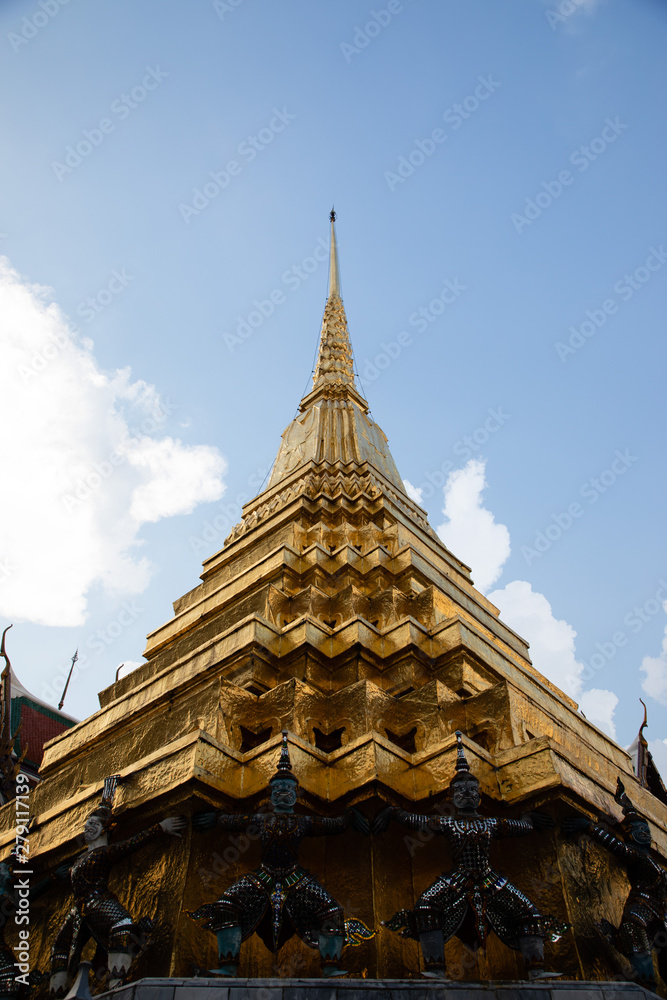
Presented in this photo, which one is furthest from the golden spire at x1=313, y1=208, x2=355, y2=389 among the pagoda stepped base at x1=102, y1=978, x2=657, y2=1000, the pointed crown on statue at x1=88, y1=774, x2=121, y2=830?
the pagoda stepped base at x1=102, y1=978, x2=657, y2=1000

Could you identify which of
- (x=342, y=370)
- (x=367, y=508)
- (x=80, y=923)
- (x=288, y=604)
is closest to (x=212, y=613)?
(x=288, y=604)

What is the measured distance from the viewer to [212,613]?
557 inches

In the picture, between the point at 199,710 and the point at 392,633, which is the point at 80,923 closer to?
the point at 199,710

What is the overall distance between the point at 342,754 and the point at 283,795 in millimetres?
1404

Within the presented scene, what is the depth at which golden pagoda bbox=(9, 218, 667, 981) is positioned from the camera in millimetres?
7449

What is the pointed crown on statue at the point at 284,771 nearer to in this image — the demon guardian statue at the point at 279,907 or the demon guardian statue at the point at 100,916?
the demon guardian statue at the point at 279,907

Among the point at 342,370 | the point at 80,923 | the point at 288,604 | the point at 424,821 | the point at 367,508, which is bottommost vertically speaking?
the point at 80,923

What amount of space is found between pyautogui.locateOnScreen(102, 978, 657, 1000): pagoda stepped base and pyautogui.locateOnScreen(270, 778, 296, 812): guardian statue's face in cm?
151

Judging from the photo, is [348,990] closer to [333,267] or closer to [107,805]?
[107,805]

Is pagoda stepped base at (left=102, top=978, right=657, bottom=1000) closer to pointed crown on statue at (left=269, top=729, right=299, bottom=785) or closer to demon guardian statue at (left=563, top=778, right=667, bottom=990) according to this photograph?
demon guardian statue at (left=563, top=778, right=667, bottom=990)

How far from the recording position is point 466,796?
7.31 metres

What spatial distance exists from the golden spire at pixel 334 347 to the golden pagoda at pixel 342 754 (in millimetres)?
10996

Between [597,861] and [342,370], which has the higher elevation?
[342,370]

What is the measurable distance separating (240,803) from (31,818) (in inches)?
147
